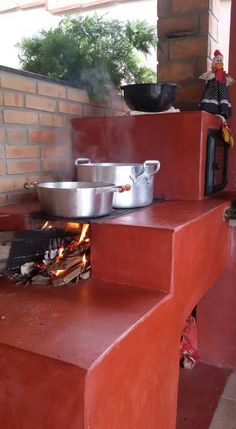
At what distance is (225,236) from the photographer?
1.84 meters

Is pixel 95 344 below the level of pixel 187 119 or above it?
below

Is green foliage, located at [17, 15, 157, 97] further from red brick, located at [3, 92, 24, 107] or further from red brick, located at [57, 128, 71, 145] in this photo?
red brick, located at [3, 92, 24, 107]

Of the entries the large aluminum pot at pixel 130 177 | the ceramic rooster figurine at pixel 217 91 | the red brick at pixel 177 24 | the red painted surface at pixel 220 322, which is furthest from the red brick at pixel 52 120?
the red painted surface at pixel 220 322

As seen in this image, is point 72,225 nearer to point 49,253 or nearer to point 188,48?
point 49,253

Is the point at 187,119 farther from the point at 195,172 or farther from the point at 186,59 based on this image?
the point at 186,59

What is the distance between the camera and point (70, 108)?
2.06m

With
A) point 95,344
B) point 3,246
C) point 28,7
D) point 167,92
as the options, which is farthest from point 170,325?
point 28,7

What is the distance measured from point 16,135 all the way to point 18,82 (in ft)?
0.77

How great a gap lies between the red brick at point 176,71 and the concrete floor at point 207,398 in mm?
1669

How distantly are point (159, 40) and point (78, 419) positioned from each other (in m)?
2.15

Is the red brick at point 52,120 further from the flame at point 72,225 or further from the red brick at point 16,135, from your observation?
the flame at point 72,225

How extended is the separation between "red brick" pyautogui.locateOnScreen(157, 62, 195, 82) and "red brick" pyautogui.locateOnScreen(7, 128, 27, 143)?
1015mm

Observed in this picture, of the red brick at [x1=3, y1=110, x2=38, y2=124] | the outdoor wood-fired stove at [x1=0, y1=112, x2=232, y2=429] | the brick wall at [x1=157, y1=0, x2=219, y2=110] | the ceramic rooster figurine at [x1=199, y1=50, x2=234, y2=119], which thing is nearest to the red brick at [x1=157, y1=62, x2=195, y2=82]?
the brick wall at [x1=157, y1=0, x2=219, y2=110]

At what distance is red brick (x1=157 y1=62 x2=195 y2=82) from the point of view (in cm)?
224
